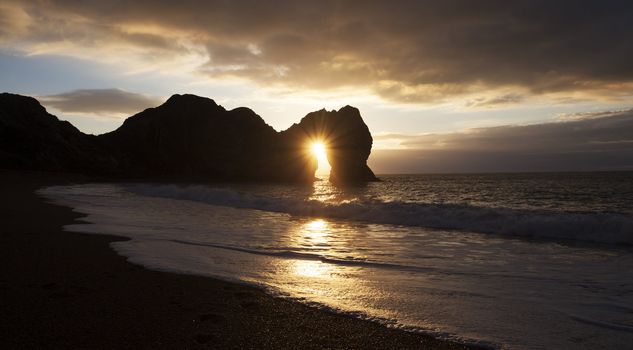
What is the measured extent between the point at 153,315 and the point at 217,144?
123515mm

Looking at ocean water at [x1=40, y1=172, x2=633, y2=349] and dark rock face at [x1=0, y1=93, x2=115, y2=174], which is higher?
dark rock face at [x1=0, y1=93, x2=115, y2=174]

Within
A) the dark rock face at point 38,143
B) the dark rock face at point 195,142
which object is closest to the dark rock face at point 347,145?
the dark rock face at point 195,142

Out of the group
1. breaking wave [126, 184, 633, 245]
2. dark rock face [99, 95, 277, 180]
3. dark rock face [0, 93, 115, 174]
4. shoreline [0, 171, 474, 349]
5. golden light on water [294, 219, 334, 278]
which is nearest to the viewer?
shoreline [0, 171, 474, 349]

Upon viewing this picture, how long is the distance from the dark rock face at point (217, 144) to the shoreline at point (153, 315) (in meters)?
106

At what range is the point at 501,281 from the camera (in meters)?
7.23

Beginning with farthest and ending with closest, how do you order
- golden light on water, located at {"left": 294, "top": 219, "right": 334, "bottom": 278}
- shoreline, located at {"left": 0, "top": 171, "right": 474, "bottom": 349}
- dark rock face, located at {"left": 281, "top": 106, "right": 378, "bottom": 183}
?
dark rock face, located at {"left": 281, "top": 106, "right": 378, "bottom": 183} → golden light on water, located at {"left": 294, "top": 219, "right": 334, "bottom": 278} → shoreline, located at {"left": 0, "top": 171, "right": 474, "bottom": 349}

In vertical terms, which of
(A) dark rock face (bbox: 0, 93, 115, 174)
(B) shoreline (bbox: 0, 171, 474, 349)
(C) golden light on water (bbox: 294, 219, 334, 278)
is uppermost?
(A) dark rock face (bbox: 0, 93, 115, 174)

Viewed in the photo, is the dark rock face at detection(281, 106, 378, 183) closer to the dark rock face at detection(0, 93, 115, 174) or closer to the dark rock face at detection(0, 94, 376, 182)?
the dark rock face at detection(0, 94, 376, 182)

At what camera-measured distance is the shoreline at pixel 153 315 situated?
4.16 metres

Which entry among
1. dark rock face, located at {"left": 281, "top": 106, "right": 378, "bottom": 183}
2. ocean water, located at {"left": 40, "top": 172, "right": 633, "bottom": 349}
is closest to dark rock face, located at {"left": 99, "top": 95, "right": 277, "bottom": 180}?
dark rock face, located at {"left": 281, "top": 106, "right": 378, "bottom": 183}

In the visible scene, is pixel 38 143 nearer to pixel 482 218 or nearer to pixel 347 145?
pixel 347 145

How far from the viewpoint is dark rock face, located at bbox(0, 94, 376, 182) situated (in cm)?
11419

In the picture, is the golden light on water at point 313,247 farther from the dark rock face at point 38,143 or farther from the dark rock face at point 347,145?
the dark rock face at point 347,145

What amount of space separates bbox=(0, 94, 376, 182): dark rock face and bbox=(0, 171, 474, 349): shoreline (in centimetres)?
10568
